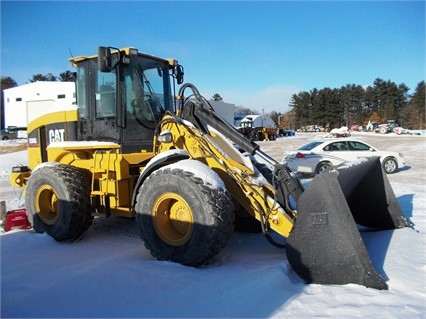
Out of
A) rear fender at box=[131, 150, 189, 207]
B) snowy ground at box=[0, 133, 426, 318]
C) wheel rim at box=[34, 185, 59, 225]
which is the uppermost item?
rear fender at box=[131, 150, 189, 207]

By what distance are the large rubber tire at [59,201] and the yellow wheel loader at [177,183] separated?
2 cm

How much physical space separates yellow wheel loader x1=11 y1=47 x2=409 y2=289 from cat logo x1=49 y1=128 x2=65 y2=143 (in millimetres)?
19

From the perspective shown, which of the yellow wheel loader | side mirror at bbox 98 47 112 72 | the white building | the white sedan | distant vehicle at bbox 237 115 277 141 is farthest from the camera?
distant vehicle at bbox 237 115 277 141

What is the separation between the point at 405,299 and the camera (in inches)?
131

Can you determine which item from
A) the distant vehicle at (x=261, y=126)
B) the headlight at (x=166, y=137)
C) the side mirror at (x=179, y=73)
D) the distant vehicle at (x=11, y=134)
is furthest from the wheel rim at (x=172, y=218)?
the distant vehicle at (x=11, y=134)

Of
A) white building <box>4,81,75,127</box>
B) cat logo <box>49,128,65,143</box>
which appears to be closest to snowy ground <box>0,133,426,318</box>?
cat logo <box>49,128,65,143</box>

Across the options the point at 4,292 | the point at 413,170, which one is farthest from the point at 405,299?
the point at 413,170

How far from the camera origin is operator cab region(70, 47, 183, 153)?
5648 mm

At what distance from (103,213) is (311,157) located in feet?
31.0

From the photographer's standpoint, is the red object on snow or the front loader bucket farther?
the red object on snow

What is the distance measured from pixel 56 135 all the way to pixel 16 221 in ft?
5.24

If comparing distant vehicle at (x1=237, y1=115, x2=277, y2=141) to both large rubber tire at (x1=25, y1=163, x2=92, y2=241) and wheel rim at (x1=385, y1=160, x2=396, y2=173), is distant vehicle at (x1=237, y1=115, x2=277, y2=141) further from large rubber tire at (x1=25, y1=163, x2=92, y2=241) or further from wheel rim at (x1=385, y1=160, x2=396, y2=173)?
large rubber tire at (x1=25, y1=163, x2=92, y2=241)

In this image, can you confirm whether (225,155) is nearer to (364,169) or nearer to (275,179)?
(275,179)

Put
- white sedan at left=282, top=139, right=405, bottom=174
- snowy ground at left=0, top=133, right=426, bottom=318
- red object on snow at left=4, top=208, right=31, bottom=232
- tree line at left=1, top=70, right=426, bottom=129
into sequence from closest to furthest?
1. snowy ground at left=0, top=133, right=426, bottom=318
2. red object on snow at left=4, top=208, right=31, bottom=232
3. white sedan at left=282, top=139, right=405, bottom=174
4. tree line at left=1, top=70, right=426, bottom=129
